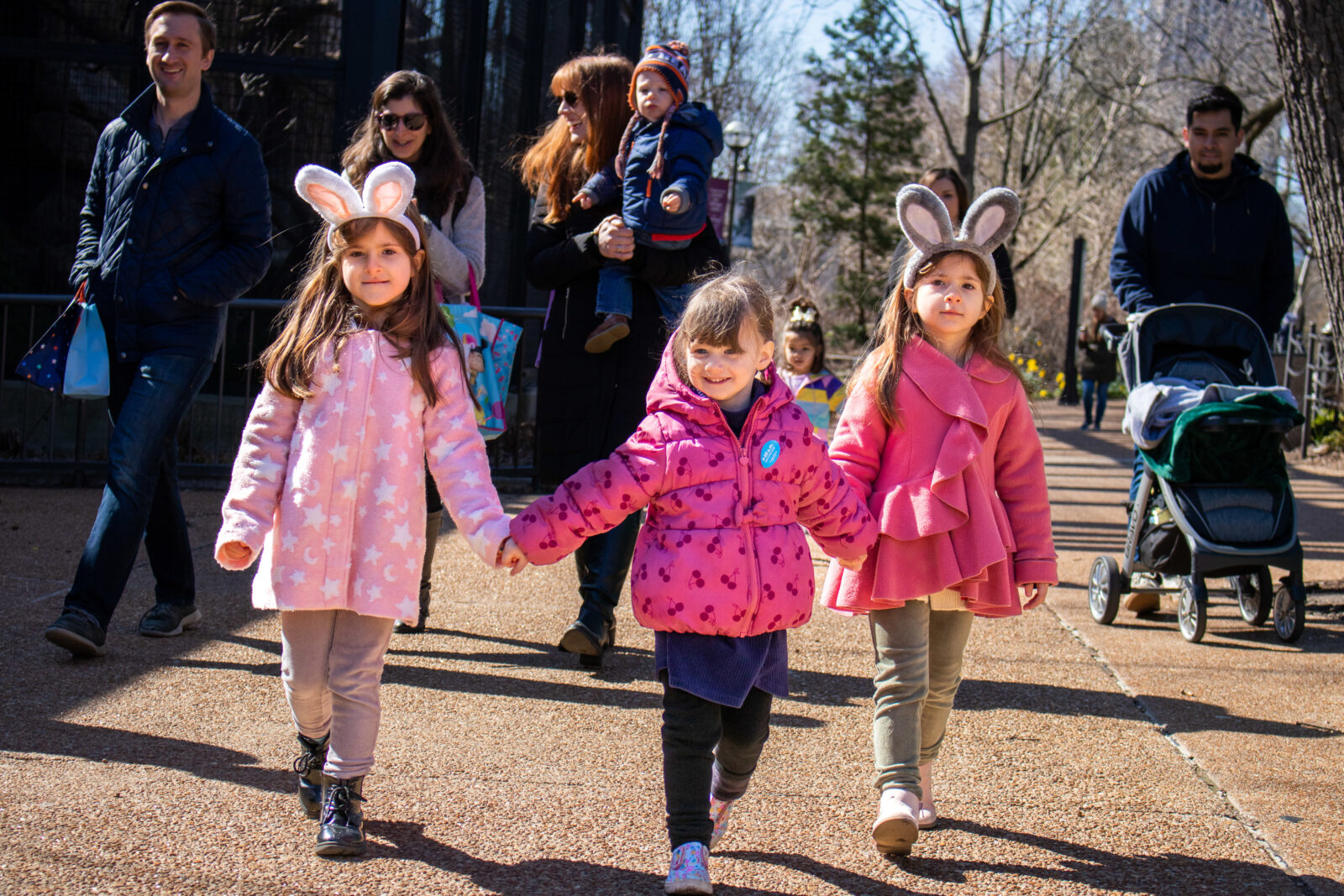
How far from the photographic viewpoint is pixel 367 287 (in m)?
3.27

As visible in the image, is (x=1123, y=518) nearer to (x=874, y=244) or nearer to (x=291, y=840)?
(x=291, y=840)

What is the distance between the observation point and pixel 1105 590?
6129 mm

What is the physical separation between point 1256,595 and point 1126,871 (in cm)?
330

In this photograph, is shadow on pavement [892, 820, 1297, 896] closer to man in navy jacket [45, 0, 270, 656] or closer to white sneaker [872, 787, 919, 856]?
white sneaker [872, 787, 919, 856]

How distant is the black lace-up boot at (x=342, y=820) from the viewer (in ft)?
10.0

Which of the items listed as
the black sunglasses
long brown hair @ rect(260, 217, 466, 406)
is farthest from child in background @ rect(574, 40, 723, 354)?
long brown hair @ rect(260, 217, 466, 406)

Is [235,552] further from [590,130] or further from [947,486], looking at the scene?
[590,130]

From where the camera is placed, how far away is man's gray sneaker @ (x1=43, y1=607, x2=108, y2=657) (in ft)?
14.8

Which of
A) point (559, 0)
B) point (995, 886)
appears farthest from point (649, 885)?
point (559, 0)

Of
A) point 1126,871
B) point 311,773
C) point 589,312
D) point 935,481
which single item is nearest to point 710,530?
point 935,481

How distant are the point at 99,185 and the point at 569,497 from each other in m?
3.03

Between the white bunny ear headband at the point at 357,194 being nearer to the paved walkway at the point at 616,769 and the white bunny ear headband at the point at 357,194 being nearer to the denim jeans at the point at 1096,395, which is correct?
the paved walkway at the point at 616,769

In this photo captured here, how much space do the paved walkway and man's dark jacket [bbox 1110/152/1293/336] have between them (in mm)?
1640

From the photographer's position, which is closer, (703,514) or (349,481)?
(703,514)
